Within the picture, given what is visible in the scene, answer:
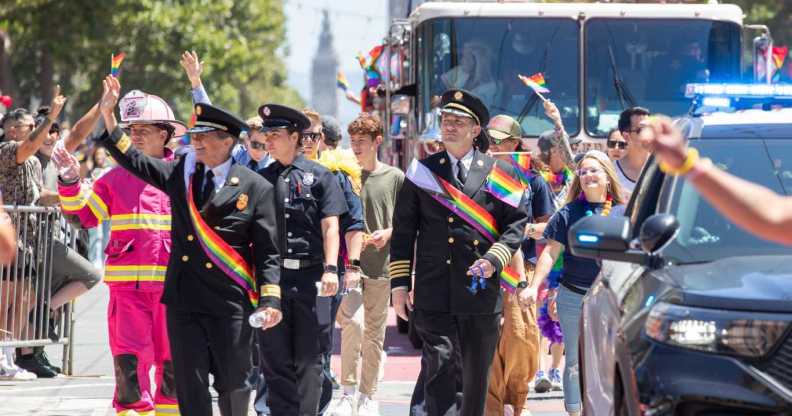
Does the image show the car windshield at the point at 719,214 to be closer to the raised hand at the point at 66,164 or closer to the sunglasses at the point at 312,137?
the raised hand at the point at 66,164

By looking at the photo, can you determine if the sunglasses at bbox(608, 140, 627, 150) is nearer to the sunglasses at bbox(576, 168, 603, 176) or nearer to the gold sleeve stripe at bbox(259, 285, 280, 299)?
the sunglasses at bbox(576, 168, 603, 176)

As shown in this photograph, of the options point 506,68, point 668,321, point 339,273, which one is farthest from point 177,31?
point 668,321

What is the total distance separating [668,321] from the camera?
5.80m

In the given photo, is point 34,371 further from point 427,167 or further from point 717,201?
point 717,201

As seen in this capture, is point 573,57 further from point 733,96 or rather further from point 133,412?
point 733,96

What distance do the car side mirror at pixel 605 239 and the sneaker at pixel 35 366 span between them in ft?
24.8

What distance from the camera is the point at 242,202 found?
27.6ft

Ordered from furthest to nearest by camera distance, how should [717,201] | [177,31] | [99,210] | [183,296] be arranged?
[177,31], [99,210], [183,296], [717,201]

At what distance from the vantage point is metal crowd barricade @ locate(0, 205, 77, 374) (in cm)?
1286

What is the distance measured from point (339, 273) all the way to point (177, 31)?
33.5 metres

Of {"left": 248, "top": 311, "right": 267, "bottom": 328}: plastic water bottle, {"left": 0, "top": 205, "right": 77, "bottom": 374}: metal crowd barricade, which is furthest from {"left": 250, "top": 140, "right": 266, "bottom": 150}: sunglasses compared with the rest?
{"left": 248, "top": 311, "right": 267, "bottom": 328}: plastic water bottle

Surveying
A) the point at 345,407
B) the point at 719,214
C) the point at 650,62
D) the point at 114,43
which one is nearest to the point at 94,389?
the point at 345,407

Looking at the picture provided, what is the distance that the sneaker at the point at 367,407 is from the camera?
11312mm

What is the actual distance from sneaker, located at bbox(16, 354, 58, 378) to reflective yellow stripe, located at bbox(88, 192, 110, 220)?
3738 millimetres
